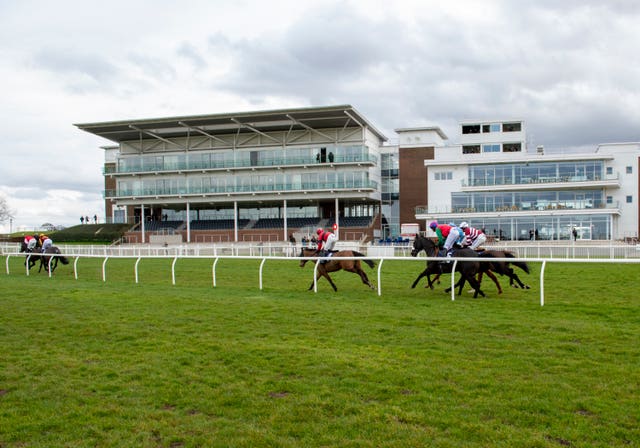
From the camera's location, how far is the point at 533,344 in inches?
247

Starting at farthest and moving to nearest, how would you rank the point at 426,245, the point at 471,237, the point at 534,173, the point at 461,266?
the point at 534,173, the point at 426,245, the point at 471,237, the point at 461,266

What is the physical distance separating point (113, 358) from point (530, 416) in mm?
4067

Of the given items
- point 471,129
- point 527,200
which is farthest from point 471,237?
point 471,129

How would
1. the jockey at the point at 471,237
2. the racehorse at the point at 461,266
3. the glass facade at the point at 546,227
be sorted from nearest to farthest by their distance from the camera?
the racehorse at the point at 461,266 < the jockey at the point at 471,237 < the glass facade at the point at 546,227

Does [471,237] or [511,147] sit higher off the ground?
[511,147]

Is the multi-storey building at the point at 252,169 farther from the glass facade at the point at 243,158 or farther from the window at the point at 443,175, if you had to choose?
the window at the point at 443,175

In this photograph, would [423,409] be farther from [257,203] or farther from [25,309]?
[257,203]

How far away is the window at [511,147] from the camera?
41500 millimetres

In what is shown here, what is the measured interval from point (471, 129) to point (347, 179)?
9.77 meters

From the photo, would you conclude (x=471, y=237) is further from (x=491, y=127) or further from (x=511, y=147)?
(x=511, y=147)

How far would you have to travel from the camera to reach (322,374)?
5.26m

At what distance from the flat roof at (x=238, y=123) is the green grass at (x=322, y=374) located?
34207 millimetres

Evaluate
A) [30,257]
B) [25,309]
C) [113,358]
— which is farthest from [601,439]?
[30,257]

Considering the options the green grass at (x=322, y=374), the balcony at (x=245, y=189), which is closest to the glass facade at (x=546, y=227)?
the balcony at (x=245, y=189)
